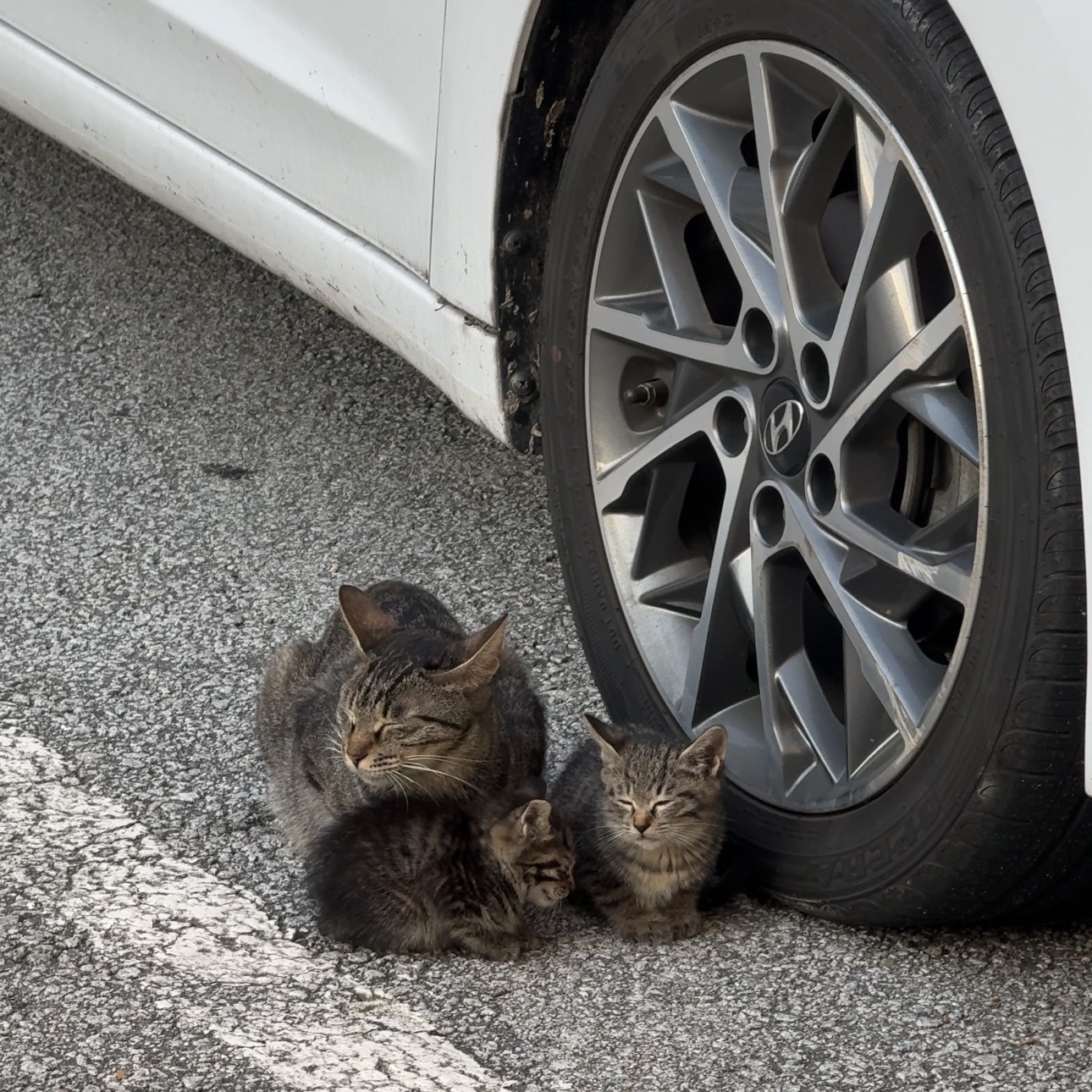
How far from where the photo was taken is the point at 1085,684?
8.20 ft

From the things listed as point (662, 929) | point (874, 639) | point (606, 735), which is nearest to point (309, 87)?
point (606, 735)

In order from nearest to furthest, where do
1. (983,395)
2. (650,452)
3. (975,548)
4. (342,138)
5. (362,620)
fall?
1. (983,395)
2. (975,548)
3. (650,452)
4. (362,620)
5. (342,138)

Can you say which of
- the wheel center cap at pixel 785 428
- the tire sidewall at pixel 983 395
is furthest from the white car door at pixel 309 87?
the wheel center cap at pixel 785 428

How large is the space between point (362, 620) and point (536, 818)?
621 millimetres

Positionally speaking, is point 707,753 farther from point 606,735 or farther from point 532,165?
point 532,165

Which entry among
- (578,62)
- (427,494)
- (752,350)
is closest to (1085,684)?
(752,350)

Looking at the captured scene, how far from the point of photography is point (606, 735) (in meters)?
3.23

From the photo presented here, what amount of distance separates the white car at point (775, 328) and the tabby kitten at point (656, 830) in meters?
0.11

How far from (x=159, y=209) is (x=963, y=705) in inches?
186

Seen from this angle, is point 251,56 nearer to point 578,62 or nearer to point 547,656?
point 578,62

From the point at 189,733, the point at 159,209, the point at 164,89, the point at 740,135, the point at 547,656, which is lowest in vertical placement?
the point at 159,209

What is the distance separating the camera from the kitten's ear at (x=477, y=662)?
11.0ft

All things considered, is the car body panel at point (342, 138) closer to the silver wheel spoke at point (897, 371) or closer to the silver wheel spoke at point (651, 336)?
the silver wheel spoke at point (651, 336)

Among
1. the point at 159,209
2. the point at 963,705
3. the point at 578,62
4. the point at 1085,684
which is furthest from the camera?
the point at 159,209
